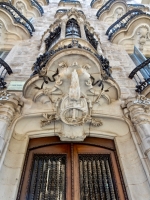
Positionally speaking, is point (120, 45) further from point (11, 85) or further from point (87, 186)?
point (87, 186)

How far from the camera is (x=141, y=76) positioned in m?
5.09

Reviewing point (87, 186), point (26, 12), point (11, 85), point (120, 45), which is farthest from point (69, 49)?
point (26, 12)

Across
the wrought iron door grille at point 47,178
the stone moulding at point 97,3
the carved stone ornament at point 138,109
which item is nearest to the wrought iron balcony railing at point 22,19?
the carved stone ornament at point 138,109

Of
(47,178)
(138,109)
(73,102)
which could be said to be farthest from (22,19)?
(47,178)

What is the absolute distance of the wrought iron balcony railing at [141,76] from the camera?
4363 mm

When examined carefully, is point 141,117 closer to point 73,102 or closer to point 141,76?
point 73,102

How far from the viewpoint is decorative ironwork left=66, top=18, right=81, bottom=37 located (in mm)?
5525

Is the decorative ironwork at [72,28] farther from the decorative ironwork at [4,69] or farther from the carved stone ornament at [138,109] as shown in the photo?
the carved stone ornament at [138,109]

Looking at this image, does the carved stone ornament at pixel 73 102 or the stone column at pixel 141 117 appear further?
the carved stone ornament at pixel 73 102

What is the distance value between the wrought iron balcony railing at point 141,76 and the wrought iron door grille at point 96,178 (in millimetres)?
1873

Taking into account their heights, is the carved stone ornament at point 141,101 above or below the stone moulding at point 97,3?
below

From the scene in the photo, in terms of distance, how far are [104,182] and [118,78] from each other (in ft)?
9.42

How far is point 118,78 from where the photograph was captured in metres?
5.08

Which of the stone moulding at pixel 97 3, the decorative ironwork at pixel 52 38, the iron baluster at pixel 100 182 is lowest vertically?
the iron baluster at pixel 100 182
